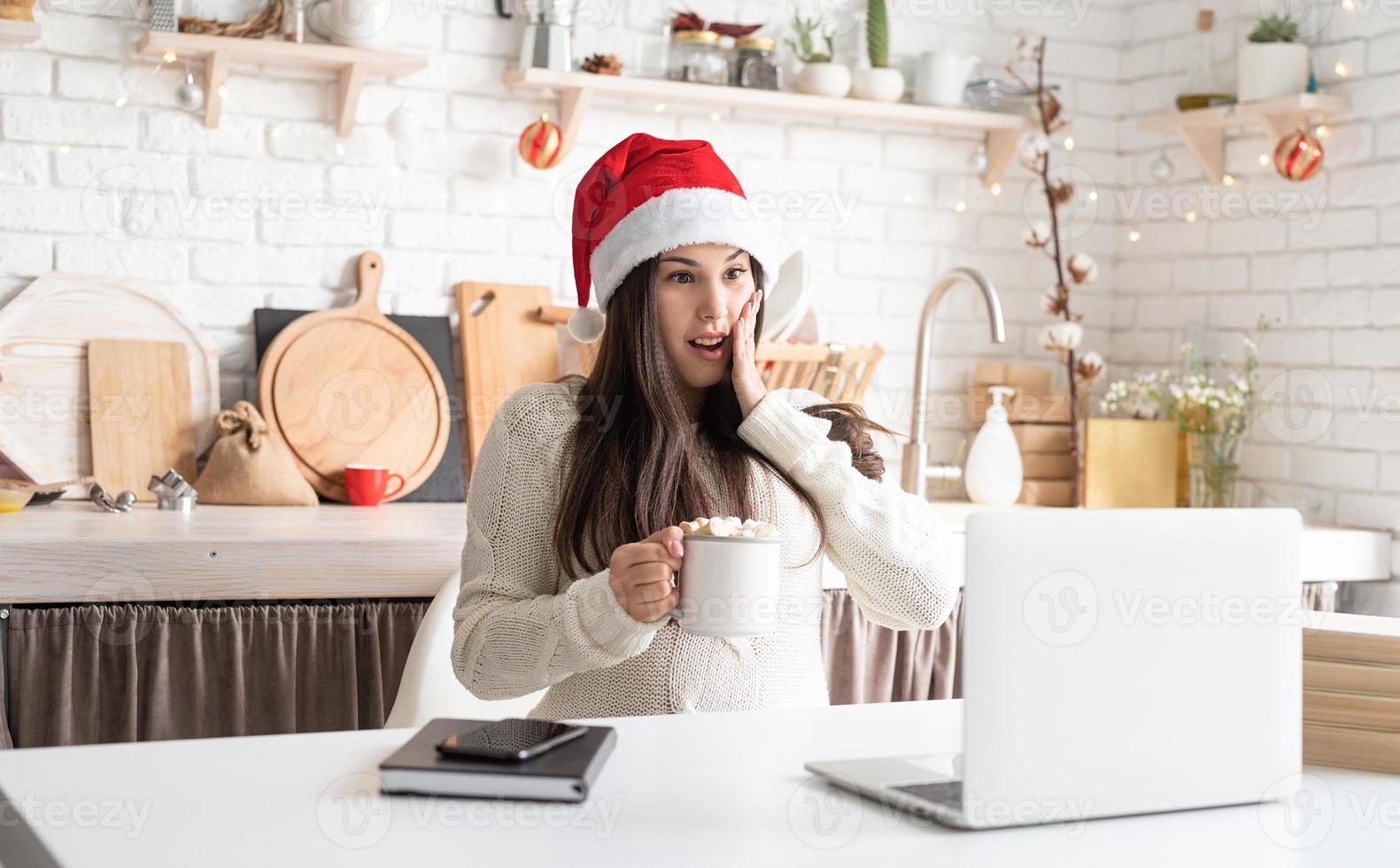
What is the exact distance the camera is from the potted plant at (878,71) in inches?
120

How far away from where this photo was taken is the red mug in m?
2.65

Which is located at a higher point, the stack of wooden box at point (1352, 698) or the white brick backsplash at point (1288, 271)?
the white brick backsplash at point (1288, 271)

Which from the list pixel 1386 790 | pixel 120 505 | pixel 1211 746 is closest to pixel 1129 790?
pixel 1211 746

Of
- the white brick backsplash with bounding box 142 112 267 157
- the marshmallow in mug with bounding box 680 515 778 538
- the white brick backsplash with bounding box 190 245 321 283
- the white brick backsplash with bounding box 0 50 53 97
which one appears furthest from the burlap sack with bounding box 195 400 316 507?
the marshmallow in mug with bounding box 680 515 778 538

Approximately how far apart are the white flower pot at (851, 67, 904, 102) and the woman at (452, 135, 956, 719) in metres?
1.33

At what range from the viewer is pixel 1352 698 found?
120cm

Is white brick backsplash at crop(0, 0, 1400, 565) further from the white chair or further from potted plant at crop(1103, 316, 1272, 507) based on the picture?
the white chair

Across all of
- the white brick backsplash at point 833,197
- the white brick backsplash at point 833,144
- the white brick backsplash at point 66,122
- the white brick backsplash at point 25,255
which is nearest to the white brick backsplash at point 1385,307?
the white brick backsplash at point 833,197

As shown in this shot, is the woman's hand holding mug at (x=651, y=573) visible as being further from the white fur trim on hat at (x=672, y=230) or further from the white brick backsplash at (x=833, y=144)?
the white brick backsplash at (x=833, y=144)

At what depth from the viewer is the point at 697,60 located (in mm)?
2922

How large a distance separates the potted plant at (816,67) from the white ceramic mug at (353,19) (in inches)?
34.3

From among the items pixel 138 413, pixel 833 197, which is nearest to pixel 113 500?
pixel 138 413

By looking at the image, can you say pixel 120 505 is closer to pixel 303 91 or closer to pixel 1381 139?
pixel 303 91

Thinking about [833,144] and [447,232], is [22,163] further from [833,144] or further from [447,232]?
[833,144]
